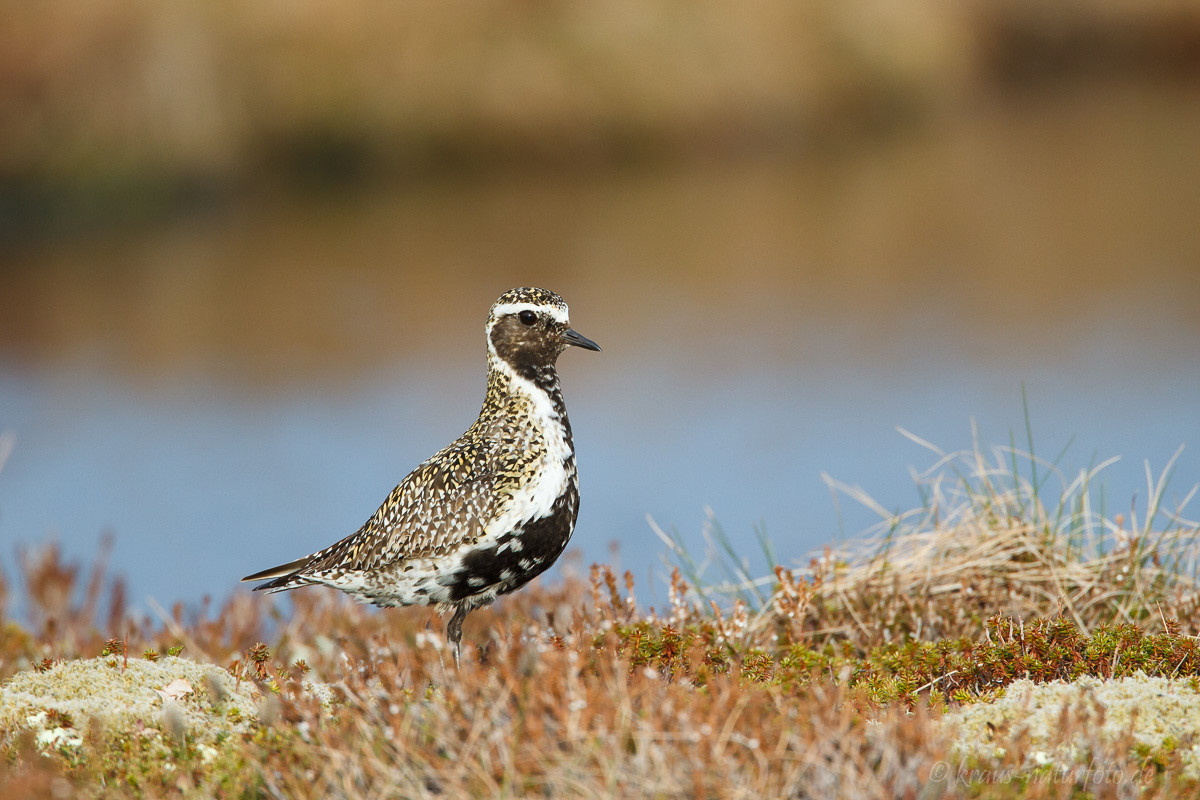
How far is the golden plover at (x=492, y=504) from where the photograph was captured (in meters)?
5.67

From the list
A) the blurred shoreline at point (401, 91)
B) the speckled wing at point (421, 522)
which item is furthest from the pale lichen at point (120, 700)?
the blurred shoreline at point (401, 91)

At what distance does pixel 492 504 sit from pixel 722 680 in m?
1.58

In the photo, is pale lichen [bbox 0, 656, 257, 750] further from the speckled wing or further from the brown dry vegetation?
the speckled wing

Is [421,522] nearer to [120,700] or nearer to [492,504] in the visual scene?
[492,504]

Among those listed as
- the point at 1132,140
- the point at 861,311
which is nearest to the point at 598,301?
the point at 861,311

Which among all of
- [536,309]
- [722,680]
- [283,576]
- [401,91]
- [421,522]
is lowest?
[722,680]

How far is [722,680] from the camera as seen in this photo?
174 inches

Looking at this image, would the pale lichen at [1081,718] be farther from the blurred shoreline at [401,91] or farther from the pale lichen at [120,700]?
the blurred shoreline at [401,91]

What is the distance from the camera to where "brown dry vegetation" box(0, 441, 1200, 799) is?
13.4 ft

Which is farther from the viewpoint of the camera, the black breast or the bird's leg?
the bird's leg

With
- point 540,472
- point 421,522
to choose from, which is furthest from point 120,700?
point 540,472

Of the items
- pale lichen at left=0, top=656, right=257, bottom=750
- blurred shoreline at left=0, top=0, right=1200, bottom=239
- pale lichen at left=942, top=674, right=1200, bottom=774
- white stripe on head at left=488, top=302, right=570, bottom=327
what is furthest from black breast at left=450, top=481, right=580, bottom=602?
blurred shoreline at left=0, top=0, right=1200, bottom=239

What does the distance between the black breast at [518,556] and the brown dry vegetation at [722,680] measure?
0.20 m

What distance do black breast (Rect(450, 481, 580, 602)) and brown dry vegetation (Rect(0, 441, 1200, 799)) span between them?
204 millimetres
